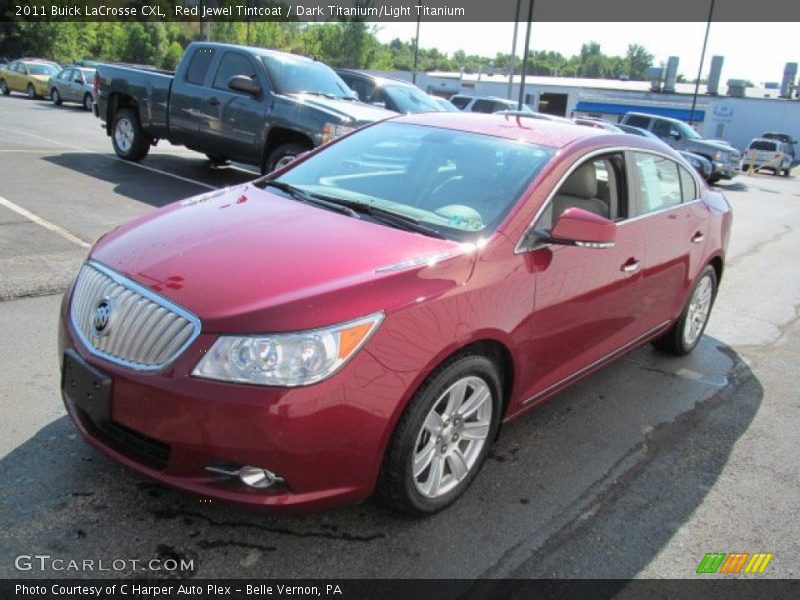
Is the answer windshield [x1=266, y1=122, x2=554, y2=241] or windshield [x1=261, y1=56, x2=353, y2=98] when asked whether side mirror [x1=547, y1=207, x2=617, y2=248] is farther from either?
windshield [x1=261, y1=56, x2=353, y2=98]

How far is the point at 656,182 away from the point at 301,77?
261 inches

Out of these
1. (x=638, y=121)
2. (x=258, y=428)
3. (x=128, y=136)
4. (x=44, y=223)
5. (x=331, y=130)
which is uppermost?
(x=638, y=121)

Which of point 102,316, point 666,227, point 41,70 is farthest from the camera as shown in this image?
point 41,70

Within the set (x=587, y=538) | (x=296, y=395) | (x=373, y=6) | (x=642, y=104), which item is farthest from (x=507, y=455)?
(x=373, y=6)

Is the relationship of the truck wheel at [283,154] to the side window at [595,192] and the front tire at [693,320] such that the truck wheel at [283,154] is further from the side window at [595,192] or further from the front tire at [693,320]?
the side window at [595,192]

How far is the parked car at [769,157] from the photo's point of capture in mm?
32156

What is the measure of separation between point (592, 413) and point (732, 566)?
1368 millimetres

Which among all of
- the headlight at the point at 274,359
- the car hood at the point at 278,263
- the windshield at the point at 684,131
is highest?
the windshield at the point at 684,131

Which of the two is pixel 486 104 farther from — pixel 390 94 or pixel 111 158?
pixel 111 158

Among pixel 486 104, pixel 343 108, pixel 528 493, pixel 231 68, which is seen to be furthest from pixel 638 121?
pixel 528 493

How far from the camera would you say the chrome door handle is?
12.8ft

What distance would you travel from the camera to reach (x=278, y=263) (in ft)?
9.11

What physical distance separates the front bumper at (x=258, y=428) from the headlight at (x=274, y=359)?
3 cm

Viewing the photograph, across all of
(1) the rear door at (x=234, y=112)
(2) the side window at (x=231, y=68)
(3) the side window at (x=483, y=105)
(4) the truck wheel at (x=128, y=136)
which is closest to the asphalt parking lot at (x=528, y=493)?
(1) the rear door at (x=234, y=112)
